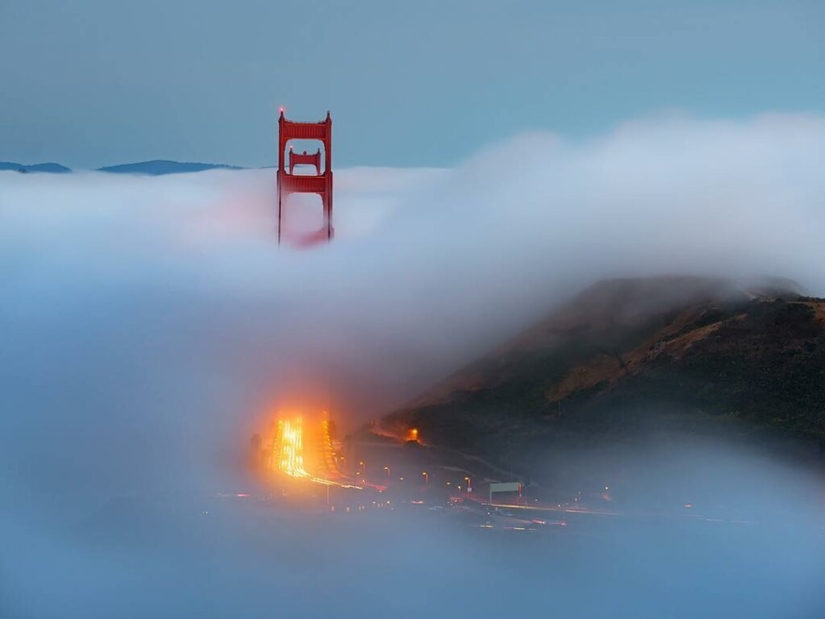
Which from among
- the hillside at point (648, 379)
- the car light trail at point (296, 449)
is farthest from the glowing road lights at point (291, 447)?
the hillside at point (648, 379)

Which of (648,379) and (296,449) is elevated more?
(648,379)

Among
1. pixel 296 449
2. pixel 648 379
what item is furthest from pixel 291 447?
pixel 648 379

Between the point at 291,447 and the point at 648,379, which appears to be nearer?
the point at 648,379

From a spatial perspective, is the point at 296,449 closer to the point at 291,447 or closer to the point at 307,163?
the point at 291,447

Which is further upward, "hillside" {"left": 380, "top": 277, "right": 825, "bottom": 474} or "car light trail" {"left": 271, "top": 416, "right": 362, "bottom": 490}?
"hillside" {"left": 380, "top": 277, "right": 825, "bottom": 474}

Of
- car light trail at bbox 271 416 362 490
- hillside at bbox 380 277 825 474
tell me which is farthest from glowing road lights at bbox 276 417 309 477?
hillside at bbox 380 277 825 474

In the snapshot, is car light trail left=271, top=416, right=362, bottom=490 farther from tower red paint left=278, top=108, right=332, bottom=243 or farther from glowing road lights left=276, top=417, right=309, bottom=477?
tower red paint left=278, top=108, right=332, bottom=243

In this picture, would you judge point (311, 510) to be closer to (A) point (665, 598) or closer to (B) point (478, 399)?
(B) point (478, 399)
